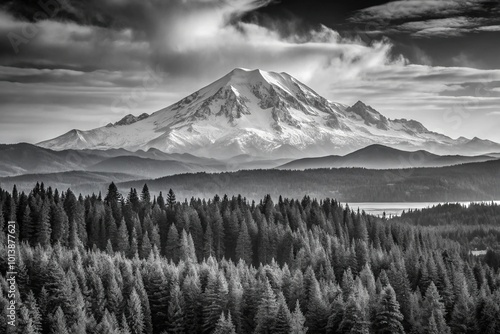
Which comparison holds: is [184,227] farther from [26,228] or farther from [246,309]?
[246,309]

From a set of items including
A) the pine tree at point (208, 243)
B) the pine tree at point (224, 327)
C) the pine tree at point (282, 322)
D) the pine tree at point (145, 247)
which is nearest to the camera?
the pine tree at point (282, 322)

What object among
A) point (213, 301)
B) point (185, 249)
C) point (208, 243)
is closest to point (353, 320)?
point (213, 301)

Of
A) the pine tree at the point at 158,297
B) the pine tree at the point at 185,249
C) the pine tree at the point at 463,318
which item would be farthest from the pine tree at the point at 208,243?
the pine tree at the point at 463,318

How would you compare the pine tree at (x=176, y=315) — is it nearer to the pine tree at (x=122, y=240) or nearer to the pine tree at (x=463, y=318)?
the pine tree at (x=463, y=318)

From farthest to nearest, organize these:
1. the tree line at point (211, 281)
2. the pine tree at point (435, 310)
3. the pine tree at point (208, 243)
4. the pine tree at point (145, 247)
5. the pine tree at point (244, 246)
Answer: the pine tree at point (244, 246) → the pine tree at point (208, 243) → the pine tree at point (145, 247) → the pine tree at point (435, 310) → the tree line at point (211, 281)

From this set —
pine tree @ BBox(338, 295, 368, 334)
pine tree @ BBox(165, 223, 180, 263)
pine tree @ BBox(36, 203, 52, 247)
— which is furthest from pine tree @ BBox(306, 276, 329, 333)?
pine tree @ BBox(36, 203, 52, 247)

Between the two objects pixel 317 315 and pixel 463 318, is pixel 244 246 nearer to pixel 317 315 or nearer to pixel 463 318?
pixel 317 315

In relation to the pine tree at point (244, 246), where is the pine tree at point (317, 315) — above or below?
below
